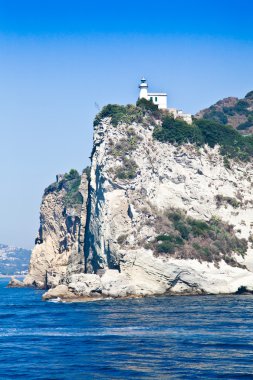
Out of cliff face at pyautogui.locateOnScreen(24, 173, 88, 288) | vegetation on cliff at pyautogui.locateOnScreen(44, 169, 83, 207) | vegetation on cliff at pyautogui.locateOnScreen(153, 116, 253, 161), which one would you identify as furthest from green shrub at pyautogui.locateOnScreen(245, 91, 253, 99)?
vegetation on cliff at pyautogui.locateOnScreen(153, 116, 253, 161)

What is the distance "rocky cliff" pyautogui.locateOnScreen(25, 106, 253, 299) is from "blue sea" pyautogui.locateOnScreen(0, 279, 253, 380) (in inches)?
225

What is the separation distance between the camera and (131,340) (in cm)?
4272

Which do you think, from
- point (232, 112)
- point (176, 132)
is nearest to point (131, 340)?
point (176, 132)

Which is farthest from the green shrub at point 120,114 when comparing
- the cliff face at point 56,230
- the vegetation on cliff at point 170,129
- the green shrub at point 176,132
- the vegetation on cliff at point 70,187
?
the vegetation on cliff at point 70,187

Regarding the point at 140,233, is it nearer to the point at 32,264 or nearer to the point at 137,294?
the point at 137,294

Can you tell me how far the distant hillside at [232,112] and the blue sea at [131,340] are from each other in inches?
2613

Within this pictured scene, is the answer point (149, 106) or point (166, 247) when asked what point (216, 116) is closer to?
point (149, 106)

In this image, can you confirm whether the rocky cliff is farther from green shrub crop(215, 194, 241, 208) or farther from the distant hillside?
the distant hillside

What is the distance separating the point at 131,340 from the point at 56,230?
255 feet

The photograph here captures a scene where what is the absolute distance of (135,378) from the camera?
3288cm

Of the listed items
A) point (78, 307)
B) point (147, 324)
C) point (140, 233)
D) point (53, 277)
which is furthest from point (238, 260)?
point (53, 277)

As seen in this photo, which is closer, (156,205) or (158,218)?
(158,218)

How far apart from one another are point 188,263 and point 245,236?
37.5 ft

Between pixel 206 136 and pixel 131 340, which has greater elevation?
pixel 206 136
